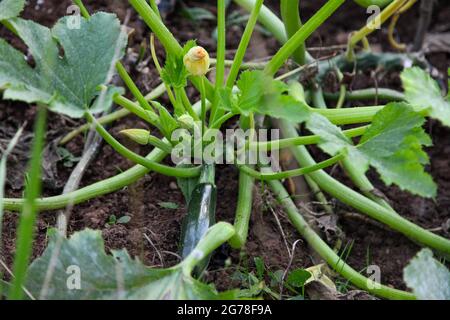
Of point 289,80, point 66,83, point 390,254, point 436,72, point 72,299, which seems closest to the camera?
point 72,299

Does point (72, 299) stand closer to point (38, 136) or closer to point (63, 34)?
point (38, 136)

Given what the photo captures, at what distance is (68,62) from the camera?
1452mm

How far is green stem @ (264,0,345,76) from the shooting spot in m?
1.55

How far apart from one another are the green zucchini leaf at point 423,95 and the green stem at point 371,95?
2.44 feet

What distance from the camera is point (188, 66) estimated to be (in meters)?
1.49

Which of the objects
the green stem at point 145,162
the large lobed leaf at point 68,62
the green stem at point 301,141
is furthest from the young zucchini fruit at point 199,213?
the large lobed leaf at point 68,62

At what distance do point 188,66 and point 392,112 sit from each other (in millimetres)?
441

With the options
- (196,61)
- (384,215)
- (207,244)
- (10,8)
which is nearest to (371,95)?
(384,215)

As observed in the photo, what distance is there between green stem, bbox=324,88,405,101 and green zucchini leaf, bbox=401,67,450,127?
744mm

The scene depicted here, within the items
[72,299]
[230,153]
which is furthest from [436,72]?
[72,299]

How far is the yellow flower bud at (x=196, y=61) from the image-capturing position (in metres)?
1.45

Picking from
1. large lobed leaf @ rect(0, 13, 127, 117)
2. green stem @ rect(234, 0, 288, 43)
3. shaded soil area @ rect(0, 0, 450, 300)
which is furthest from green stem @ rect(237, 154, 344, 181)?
green stem @ rect(234, 0, 288, 43)

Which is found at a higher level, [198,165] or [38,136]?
[198,165]

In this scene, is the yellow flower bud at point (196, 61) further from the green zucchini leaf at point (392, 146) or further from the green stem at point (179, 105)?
the green zucchini leaf at point (392, 146)
